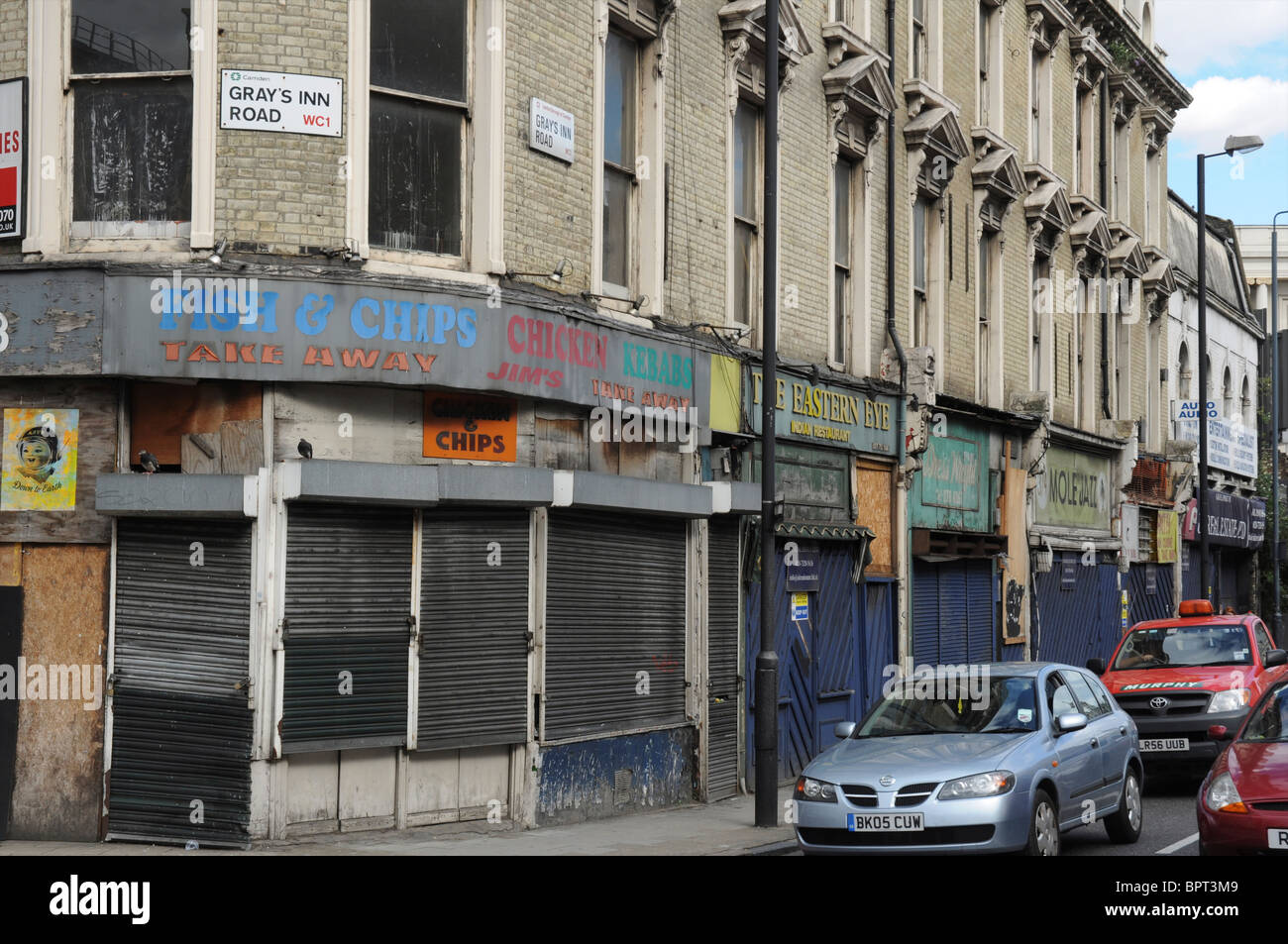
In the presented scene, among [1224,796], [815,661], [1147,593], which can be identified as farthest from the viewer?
[1147,593]

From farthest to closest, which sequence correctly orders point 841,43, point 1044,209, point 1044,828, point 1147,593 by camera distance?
point 1147,593
point 1044,209
point 841,43
point 1044,828

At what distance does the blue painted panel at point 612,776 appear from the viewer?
1377 cm

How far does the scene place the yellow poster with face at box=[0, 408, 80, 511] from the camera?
40.4 feet

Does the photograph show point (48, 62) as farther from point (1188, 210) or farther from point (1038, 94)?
point (1188, 210)

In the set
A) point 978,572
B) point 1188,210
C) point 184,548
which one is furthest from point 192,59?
point 1188,210

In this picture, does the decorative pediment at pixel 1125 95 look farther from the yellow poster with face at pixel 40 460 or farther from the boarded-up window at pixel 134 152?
the yellow poster with face at pixel 40 460

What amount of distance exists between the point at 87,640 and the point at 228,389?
2.34 meters

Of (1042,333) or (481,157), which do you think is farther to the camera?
(1042,333)

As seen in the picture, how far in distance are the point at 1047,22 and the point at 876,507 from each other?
12.7m

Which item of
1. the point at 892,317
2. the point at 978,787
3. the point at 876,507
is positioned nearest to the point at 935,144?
the point at 892,317

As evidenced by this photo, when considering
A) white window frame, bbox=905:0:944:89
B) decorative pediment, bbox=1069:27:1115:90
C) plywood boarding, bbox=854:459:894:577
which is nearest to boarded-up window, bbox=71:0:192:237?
plywood boarding, bbox=854:459:894:577

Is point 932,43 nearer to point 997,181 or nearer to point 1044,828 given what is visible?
point 997,181

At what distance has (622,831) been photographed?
13.5 m

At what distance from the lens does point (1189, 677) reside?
56.4ft
